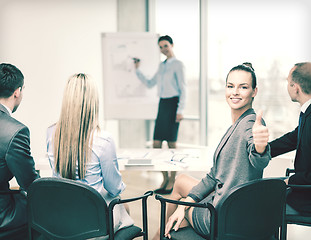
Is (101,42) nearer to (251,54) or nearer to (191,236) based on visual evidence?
(251,54)

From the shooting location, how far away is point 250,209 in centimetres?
143

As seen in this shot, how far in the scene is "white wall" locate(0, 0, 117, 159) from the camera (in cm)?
375

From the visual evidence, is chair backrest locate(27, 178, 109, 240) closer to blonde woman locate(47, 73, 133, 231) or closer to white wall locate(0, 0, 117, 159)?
blonde woman locate(47, 73, 133, 231)

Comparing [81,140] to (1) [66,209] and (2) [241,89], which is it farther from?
(2) [241,89]

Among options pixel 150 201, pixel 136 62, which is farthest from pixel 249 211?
pixel 136 62

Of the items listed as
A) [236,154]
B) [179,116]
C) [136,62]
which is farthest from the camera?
[136,62]

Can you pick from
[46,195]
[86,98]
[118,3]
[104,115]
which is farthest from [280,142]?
[118,3]

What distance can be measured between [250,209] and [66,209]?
817mm

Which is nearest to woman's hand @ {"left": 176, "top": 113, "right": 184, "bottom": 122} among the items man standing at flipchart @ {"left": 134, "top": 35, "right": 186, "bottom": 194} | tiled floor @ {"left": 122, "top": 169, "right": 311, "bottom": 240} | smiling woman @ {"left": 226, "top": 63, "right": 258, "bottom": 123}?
man standing at flipchart @ {"left": 134, "top": 35, "right": 186, "bottom": 194}

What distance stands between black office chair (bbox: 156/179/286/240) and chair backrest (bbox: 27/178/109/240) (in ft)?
1.57

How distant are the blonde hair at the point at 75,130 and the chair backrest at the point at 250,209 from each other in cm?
73

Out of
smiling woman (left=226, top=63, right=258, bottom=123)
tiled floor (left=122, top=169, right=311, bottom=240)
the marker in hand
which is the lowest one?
tiled floor (left=122, top=169, right=311, bottom=240)

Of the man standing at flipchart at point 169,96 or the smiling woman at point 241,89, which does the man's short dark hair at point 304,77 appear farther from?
the man standing at flipchart at point 169,96

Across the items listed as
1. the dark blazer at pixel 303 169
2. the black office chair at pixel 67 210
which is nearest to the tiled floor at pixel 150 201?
the dark blazer at pixel 303 169
